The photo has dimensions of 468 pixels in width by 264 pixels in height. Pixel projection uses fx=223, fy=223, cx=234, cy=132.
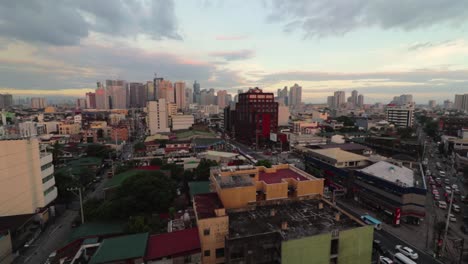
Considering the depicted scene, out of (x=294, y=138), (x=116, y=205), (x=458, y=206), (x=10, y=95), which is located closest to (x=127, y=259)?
(x=116, y=205)

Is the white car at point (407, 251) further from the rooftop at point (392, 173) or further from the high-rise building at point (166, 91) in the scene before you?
the high-rise building at point (166, 91)

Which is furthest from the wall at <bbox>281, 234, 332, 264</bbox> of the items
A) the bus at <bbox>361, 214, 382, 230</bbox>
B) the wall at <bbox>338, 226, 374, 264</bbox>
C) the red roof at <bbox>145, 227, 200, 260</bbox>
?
the bus at <bbox>361, 214, 382, 230</bbox>

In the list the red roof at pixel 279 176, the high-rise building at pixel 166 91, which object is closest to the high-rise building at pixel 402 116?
the red roof at pixel 279 176

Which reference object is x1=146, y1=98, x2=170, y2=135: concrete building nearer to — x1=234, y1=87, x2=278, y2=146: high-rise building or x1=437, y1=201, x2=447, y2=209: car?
x1=234, y1=87, x2=278, y2=146: high-rise building

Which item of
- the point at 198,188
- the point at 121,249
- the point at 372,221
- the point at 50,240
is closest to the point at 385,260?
the point at 372,221

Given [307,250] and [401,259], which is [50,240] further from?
[401,259]
